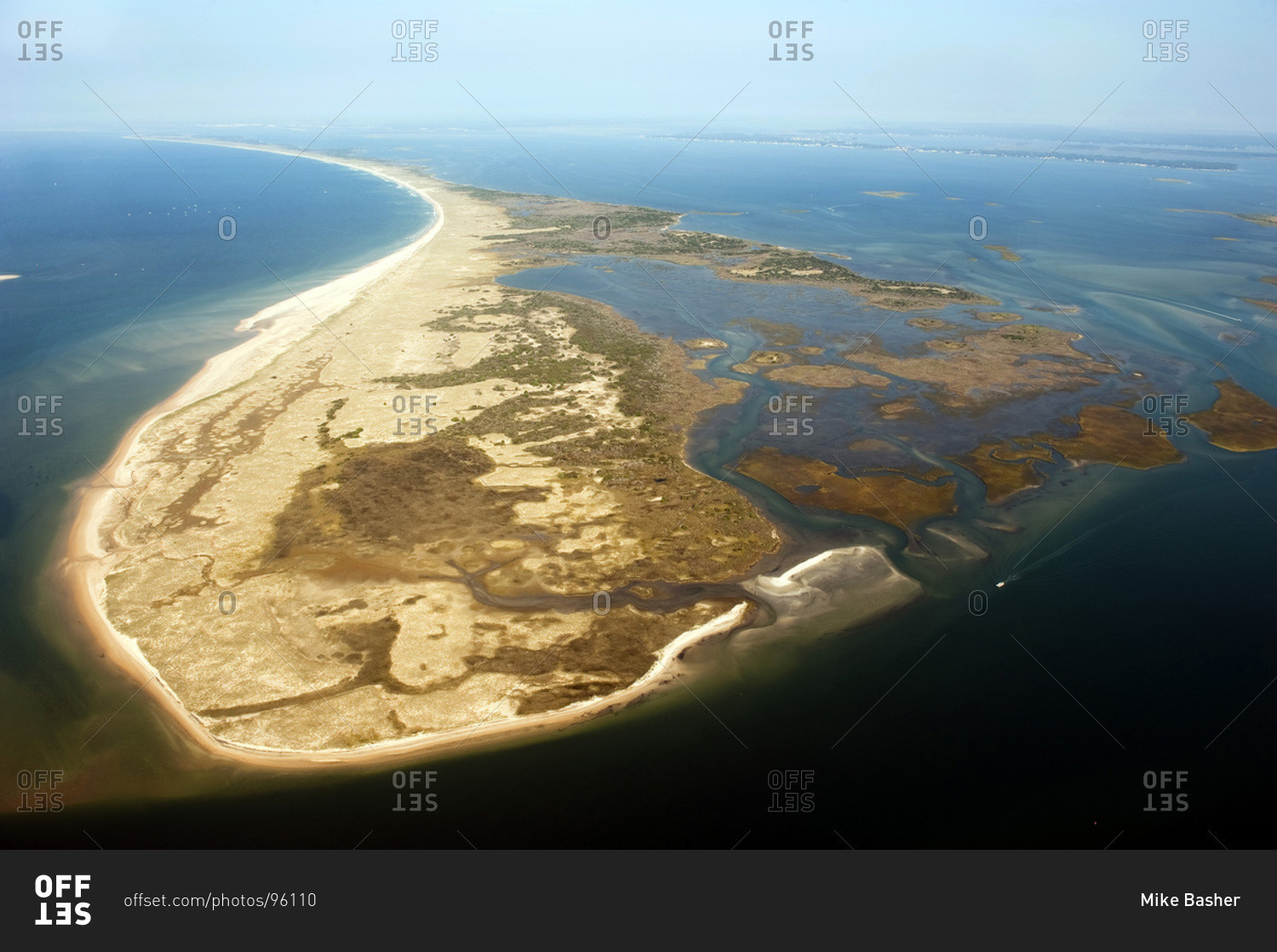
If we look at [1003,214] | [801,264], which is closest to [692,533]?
[801,264]

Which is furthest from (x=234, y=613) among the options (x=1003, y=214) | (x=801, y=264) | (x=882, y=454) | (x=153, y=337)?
(x=1003, y=214)

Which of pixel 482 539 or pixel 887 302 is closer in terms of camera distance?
pixel 482 539

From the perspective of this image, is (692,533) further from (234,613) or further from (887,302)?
(887,302)

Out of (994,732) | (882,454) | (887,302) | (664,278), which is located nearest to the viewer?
(994,732)

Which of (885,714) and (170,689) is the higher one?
(170,689)

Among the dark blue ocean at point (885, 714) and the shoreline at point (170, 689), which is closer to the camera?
the dark blue ocean at point (885, 714)

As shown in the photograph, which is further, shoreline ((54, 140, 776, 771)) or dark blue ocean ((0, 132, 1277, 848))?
shoreline ((54, 140, 776, 771))

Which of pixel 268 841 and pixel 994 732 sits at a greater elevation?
pixel 994 732

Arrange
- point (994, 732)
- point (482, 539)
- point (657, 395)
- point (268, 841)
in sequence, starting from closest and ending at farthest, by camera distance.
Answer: point (268, 841), point (994, 732), point (482, 539), point (657, 395)

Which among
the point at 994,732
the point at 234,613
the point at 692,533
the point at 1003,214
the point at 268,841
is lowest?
the point at 268,841
